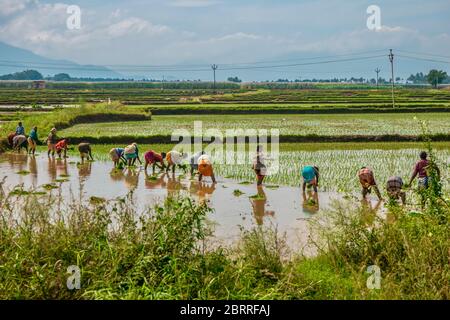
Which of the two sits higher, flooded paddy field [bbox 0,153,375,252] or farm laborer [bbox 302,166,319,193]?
farm laborer [bbox 302,166,319,193]

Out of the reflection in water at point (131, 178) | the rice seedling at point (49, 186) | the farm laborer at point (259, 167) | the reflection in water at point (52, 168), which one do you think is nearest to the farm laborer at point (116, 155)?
the reflection in water at point (131, 178)

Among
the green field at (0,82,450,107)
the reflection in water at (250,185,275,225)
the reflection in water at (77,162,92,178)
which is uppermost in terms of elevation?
the green field at (0,82,450,107)

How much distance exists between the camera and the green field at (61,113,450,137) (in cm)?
2427

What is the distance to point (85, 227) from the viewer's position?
6.56 m

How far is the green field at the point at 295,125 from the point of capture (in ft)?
79.6

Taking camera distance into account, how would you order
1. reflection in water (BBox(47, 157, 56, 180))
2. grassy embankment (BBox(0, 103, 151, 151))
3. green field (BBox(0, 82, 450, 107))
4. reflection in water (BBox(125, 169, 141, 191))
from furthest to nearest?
green field (BBox(0, 82, 450, 107)), grassy embankment (BBox(0, 103, 151, 151)), reflection in water (BBox(47, 157, 56, 180)), reflection in water (BBox(125, 169, 141, 191))

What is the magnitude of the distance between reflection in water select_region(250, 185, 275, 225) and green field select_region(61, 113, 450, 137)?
10877 millimetres

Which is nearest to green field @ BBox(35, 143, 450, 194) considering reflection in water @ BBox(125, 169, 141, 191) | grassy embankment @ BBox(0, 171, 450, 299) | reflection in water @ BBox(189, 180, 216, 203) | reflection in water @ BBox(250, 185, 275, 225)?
reflection in water @ BBox(189, 180, 216, 203)

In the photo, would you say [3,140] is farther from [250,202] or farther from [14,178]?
[250,202]

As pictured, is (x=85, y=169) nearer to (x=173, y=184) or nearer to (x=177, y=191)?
(x=173, y=184)

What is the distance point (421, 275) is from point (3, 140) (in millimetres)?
18010

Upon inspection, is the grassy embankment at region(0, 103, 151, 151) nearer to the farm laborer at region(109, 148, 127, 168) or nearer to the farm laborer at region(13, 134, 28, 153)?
the farm laborer at region(13, 134, 28, 153)

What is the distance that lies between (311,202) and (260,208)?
1081mm
